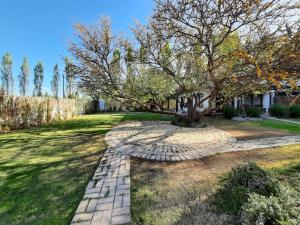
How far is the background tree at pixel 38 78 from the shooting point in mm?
36625

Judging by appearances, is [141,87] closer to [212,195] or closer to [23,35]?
[212,195]

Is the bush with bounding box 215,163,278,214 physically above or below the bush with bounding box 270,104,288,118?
below

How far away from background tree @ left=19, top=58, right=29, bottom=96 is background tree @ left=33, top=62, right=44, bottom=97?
4.45 ft

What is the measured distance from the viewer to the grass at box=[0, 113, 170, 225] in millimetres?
2902

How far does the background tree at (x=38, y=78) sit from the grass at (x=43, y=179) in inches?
1338

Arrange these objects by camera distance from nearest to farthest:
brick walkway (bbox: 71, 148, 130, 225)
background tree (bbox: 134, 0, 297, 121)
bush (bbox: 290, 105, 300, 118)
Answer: brick walkway (bbox: 71, 148, 130, 225) → background tree (bbox: 134, 0, 297, 121) → bush (bbox: 290, 105, 300, 118)

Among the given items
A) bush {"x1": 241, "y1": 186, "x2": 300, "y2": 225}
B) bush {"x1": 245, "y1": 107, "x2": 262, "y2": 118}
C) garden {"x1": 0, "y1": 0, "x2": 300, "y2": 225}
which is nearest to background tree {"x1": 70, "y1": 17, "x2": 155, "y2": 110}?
garden {"x1": 0, "y1": 0, "x2": 300, "y2": 225}

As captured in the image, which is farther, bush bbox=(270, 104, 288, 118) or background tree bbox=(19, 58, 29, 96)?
background tree bbox=(19, 58, 29, 96)

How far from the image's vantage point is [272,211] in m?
2.27

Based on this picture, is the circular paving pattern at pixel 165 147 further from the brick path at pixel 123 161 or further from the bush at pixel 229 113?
the bush at pixel 229 113

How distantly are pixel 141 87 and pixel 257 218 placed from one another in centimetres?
1045

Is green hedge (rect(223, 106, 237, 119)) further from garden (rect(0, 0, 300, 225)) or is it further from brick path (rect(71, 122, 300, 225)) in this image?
brick path (rect(71, 122, 300, 225))

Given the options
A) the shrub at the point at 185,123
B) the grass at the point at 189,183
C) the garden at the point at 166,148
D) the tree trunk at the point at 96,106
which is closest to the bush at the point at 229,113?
the garden at the point at 166,148

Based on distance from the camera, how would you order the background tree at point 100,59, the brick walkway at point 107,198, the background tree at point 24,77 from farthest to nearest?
the background tree at point 24,77 < the background tree at point 100,59 < the brick walkway at point 107,198
